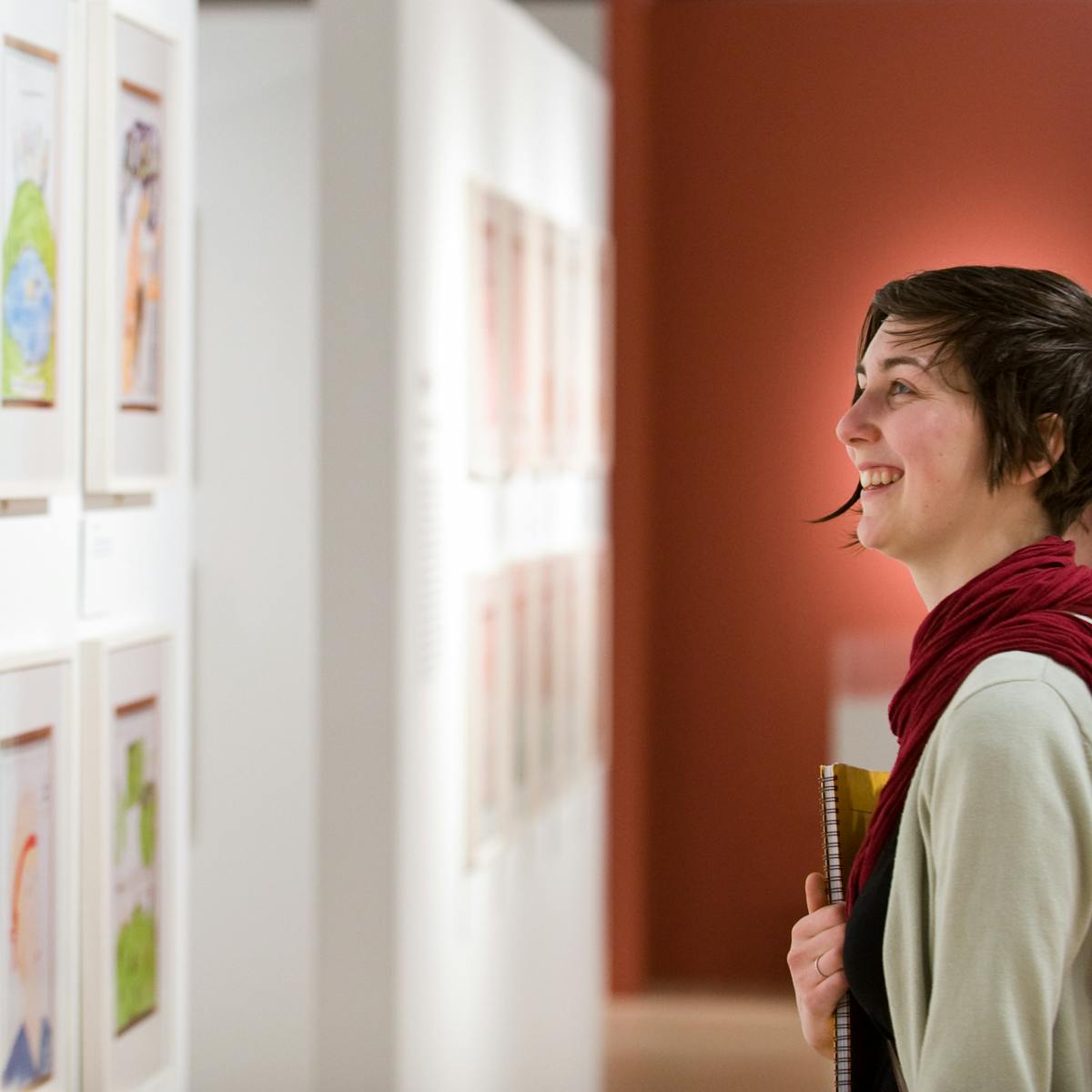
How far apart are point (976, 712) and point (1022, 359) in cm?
41

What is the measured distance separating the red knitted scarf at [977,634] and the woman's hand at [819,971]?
0.04 meters

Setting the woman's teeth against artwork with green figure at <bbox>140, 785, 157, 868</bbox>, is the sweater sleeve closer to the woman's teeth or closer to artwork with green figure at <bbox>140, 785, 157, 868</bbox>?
the woman's teeth

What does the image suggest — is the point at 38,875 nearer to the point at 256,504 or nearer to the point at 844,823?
the point at 844,823

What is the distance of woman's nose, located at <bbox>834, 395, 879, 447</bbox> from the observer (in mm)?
1961

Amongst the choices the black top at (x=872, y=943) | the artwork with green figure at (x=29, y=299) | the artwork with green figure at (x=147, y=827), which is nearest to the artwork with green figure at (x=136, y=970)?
the artwork with green figure at (x=147, y=827)

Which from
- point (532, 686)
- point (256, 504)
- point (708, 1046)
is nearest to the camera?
point (708, 1046)

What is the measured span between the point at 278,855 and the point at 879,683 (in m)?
4.87

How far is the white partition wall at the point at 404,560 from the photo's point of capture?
5.08 metres

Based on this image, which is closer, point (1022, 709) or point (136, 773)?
point (1022, 709)

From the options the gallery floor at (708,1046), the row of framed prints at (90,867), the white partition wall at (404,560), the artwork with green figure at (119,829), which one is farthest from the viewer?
the white partition wall at (404,560)

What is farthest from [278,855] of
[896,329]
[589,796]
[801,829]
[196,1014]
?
[896,329]

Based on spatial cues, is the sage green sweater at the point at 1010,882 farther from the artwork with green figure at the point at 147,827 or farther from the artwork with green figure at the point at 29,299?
the artwork with green figure at the point at 147,827

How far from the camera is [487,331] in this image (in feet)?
19.6

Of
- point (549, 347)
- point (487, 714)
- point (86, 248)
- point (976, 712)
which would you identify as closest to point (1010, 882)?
point (976, 712)
